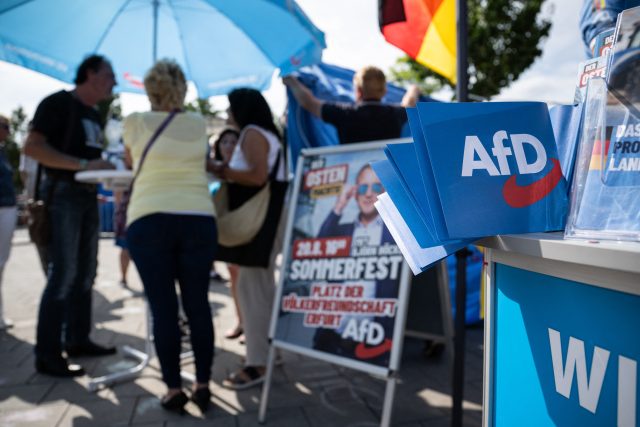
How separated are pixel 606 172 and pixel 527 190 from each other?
136mm

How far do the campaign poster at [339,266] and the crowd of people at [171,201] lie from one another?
4.4 inches

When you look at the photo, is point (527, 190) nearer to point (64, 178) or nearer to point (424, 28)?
point (424, 28)

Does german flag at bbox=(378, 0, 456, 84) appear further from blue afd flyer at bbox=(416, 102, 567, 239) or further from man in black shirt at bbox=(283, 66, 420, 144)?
blue afd flyer at bbox=(416, 102, 567, 239)

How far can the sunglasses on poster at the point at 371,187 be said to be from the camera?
7.93 feet

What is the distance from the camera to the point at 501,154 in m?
0.87

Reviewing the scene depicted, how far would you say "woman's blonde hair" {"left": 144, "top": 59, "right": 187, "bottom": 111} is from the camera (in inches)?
97.1

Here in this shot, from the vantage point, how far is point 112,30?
138 inches

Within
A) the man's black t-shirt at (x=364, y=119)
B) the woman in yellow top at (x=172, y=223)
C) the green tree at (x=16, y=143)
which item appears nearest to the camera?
the woman in yellow top at (x=172, y=223)

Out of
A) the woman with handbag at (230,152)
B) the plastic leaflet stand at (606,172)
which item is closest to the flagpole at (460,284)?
the plastic leaflet stand at (606,172)

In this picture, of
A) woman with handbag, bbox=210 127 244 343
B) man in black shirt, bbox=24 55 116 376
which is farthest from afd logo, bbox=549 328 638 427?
woman with handbag, bbox=210 127 244 343

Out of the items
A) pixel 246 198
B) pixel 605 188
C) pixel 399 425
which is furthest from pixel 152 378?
pixel 605 188

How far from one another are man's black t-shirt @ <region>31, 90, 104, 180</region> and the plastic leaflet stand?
304cm

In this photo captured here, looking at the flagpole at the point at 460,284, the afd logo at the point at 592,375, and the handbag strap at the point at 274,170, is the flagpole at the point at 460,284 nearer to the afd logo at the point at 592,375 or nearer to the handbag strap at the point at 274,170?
the afd logo at the point at 592,375

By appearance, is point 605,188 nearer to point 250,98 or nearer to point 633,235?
point 633,235
